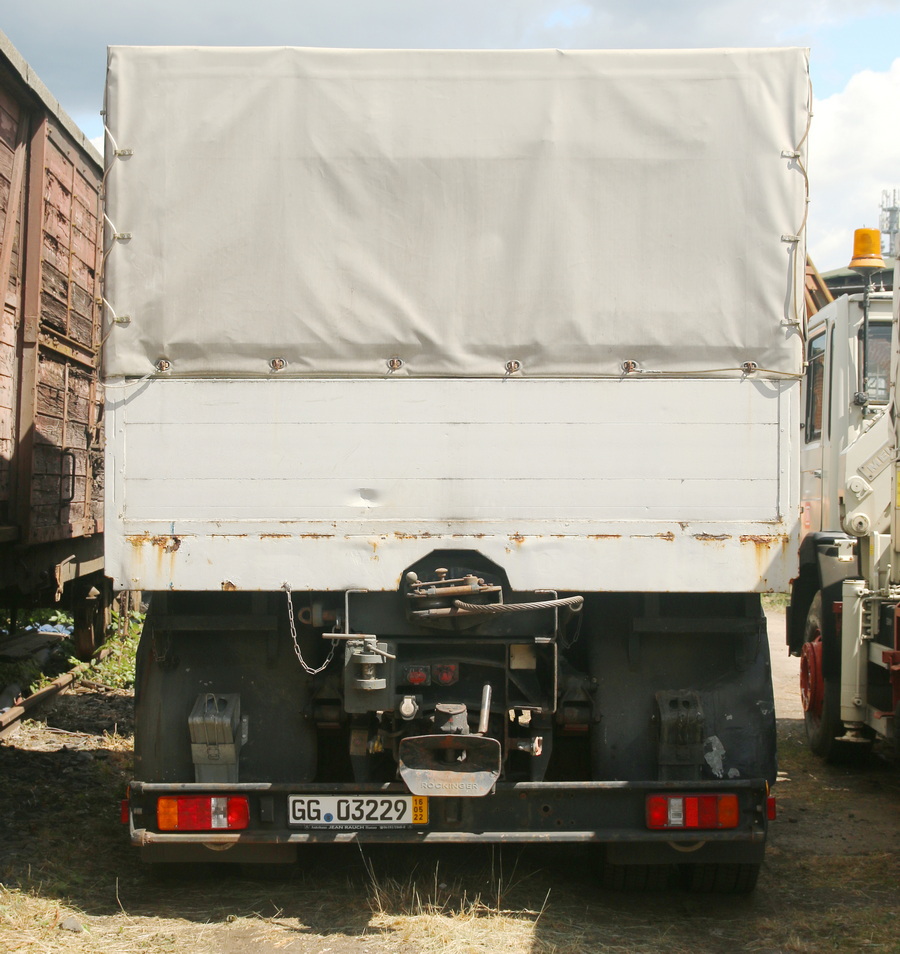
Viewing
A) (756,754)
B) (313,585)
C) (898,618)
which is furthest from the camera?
(898,618)

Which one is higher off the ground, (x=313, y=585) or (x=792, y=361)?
(x=792, y=361)

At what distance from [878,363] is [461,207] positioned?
12.4 feet

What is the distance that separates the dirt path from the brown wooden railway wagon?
6.35 ft

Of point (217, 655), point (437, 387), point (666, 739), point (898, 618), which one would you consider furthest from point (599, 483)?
point (898, 618)

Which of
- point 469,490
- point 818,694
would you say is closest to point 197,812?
point 469,490

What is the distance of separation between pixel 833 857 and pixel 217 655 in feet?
10.8

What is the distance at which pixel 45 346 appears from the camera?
24.8ft

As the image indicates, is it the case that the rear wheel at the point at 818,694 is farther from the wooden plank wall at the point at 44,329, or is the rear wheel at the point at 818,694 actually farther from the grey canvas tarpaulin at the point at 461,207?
the wooden plank wall at the point at 44,329

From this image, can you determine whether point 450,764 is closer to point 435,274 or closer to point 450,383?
point 450,383

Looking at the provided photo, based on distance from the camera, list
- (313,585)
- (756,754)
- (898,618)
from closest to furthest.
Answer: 1. (313,585)
2. (756,754)
3. (898,618)

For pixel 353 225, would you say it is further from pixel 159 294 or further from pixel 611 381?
pixel 611 381

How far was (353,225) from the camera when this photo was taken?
4.46 meters

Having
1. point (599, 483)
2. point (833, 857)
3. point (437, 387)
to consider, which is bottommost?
point (833, 857)

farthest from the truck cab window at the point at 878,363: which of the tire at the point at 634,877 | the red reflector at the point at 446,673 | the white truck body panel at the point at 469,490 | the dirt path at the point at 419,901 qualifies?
the red reflector at the point at 446,673
